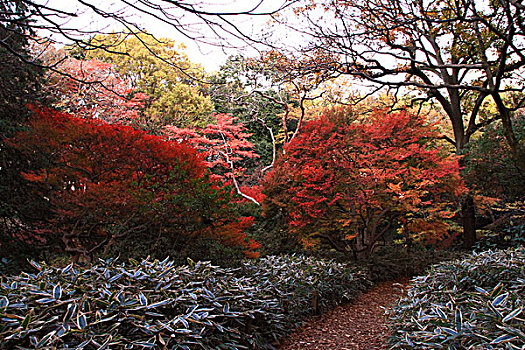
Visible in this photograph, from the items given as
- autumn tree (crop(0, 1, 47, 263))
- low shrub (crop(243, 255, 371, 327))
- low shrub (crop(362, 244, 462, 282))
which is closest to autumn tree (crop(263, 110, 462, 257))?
low shrub (crop(362, 244, 462, 282))

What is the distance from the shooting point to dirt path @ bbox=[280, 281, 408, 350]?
3.90 metres

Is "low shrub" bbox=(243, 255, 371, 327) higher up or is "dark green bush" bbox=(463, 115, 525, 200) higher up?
"dark green bush" bbox=(463, 115, 525, 200)

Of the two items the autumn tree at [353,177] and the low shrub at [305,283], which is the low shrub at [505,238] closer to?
the autumn tree at [353,177]

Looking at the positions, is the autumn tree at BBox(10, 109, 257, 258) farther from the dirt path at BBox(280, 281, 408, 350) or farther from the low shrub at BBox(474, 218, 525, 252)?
the low shrub at BBox(474, 218, 525, 252)

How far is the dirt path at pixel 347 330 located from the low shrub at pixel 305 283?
16 centimetres

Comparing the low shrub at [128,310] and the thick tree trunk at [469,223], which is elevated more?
the thick tree trunk at [469,223]

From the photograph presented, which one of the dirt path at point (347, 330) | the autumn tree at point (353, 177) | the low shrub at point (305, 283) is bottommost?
the dirt path at point (347, 330)

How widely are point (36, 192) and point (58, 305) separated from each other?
448cm

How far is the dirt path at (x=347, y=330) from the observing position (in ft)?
12.8

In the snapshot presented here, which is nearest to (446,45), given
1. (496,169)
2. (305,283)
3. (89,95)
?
(496,169)

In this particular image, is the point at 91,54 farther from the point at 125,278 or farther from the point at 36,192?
the point at 125,278

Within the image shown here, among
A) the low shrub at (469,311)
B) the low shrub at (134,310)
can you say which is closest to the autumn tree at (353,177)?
the low shrub at (469,311)

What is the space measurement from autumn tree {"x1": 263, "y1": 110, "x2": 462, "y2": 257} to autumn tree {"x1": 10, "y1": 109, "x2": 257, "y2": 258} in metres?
2.30

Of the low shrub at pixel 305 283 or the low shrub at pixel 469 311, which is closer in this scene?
the low shrub at pixel 469 311
